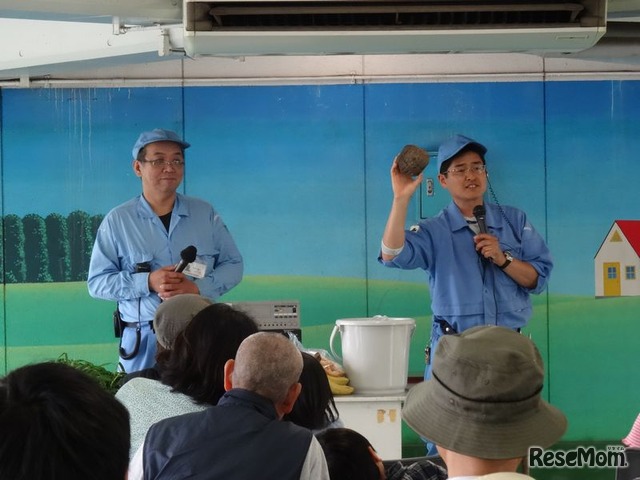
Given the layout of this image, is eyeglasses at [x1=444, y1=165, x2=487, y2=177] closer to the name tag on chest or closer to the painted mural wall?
the name tag on chest

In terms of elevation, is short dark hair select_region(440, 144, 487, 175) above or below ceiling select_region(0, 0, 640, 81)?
below

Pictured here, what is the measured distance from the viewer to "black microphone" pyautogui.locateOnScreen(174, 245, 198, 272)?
481 centimetres

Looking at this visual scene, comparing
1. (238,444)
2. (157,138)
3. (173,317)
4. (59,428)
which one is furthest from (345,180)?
(59,428)

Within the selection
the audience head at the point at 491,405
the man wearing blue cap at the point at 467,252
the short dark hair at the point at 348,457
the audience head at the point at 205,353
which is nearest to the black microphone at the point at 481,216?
the man wearing blue cap at the point at 467,252

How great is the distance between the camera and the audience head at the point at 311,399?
3242 millimetres

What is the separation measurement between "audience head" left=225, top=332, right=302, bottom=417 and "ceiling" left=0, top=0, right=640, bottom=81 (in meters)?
1.73

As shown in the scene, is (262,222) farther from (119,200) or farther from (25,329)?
(25,329)

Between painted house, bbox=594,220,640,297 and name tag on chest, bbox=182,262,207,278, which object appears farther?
painted house, bbox=594,220,640,297

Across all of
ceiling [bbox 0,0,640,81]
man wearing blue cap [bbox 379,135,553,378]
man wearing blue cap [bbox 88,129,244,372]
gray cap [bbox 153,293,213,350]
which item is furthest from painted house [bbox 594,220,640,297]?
gray cap [bbox 153,293,213,350]

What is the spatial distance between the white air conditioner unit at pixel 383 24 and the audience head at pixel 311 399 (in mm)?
1179

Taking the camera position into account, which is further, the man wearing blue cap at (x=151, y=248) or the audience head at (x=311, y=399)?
the man wearing blue cap at (x=151, y=248)

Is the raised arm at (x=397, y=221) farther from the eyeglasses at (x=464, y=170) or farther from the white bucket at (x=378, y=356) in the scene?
the white bucket at (x=378, y=356)

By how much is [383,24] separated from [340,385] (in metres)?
1.96

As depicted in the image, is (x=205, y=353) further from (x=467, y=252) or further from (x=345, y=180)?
(x=345, y=180)
